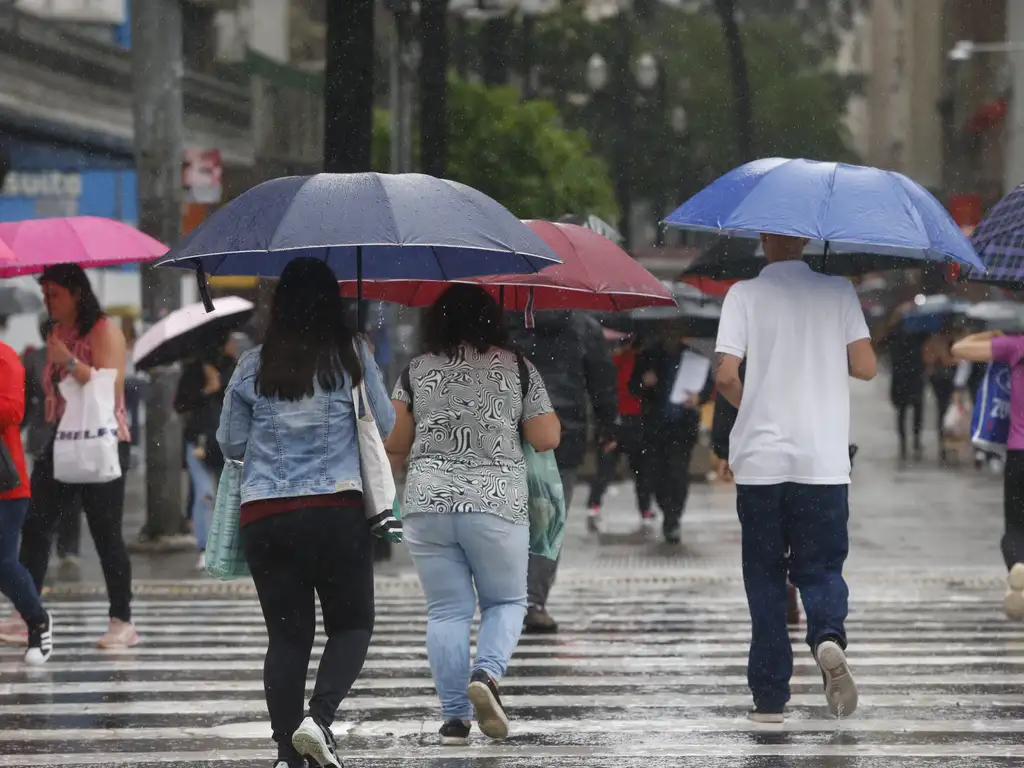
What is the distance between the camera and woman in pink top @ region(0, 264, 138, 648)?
9.84 m

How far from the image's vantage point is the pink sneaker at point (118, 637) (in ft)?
33.2

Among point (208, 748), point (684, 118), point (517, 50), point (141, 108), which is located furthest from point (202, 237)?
point (684, 118)

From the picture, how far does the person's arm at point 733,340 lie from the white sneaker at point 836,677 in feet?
3.15

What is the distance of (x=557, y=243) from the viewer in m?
8.43

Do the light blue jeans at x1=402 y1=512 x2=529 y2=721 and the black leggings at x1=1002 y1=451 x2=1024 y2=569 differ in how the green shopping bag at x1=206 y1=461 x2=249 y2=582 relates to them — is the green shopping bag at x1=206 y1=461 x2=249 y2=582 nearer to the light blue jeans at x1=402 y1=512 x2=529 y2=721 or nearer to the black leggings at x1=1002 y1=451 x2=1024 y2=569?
the light blue jeans at x1=402 y1=512 x2=529 y2=721

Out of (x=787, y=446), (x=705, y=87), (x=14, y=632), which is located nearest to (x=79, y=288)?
(x=14, y=632)

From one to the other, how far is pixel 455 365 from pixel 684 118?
124ft

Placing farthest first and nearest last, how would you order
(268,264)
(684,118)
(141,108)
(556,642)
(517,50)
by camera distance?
(684,118), (517,50), (141,108), (556,642), (268,264)

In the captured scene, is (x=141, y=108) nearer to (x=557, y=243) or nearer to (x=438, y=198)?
(x=557, y=243)

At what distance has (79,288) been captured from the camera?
32.3ft

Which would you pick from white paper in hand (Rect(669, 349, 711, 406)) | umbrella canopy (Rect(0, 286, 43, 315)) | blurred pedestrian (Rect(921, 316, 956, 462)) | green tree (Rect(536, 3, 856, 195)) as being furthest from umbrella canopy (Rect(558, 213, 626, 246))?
green tree (Rect(536, 3, 856, 195))

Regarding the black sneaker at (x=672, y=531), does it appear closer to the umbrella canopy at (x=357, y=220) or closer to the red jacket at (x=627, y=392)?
the red jacket at (x=627, y=392)

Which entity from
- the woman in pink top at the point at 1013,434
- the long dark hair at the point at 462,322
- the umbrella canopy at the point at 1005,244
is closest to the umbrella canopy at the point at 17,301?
the woman in pink top at the point at 1013,434

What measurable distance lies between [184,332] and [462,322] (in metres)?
6.61
